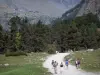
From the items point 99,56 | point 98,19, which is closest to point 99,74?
point 99,56

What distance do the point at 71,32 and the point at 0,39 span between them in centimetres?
3338

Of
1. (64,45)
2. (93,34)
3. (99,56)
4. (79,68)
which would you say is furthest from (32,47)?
(79,68)

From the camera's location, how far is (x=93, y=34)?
13038 cm

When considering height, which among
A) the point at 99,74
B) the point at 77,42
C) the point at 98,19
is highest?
the point at 98,19

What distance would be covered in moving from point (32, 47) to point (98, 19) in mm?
74059

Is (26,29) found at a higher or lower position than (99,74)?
higher

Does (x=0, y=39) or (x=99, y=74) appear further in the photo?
(x=0, y=39)

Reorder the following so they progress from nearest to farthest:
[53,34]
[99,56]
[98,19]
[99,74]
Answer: [99,74] < [99,56] < [53,34] < [98,19]

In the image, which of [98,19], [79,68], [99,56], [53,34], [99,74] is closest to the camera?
[99,74]

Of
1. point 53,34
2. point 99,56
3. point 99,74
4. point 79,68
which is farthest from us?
point 53,34

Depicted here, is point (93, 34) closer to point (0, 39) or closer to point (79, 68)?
point (0, 39)

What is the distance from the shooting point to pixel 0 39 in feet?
411

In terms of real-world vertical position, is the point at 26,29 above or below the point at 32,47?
above

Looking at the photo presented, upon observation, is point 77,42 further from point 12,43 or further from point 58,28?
point 12,43
